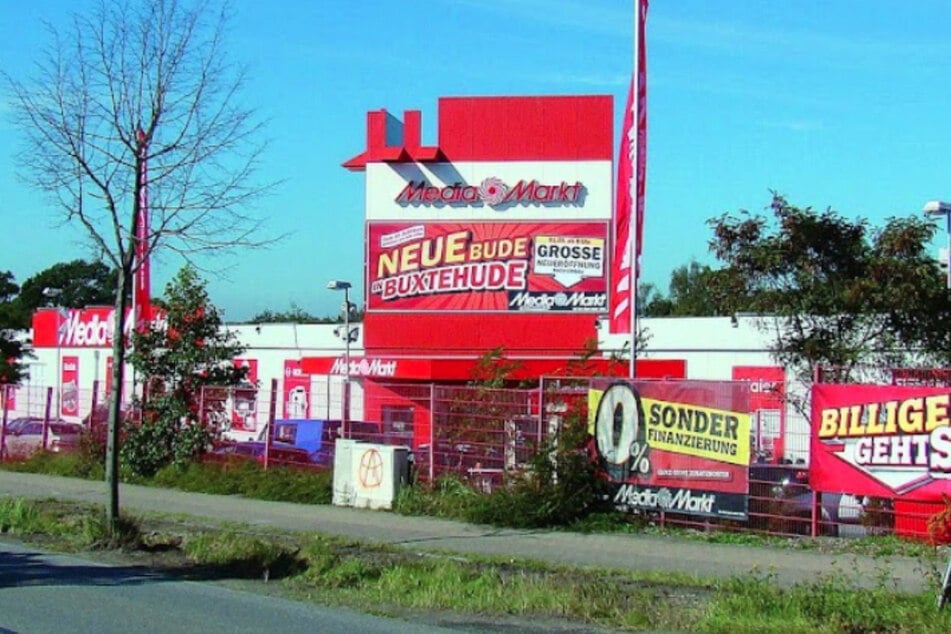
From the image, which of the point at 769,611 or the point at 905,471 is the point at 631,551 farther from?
the point at 769,611

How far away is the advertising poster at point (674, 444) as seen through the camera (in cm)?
1489

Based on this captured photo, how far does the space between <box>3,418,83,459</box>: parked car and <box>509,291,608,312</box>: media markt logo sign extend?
12.5 meters

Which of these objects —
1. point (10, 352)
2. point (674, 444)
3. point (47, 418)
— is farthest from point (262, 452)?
point (10, 352)

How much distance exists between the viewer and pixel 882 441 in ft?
44.6

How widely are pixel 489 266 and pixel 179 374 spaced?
39.5 ft

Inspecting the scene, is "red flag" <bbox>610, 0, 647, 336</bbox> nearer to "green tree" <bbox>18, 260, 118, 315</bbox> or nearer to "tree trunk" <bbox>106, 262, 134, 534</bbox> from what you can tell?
"tree trunk" <bbox>106, 262, 134, 534</bbox>

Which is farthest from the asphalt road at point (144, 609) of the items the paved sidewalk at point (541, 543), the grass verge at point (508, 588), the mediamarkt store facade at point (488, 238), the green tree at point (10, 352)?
the green tree at point (10, 352)

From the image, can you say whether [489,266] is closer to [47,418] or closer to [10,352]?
[47,418]

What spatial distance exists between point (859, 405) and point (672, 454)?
262 cm

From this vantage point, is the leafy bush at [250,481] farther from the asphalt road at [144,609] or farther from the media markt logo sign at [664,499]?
the asphalt road at [144,609]

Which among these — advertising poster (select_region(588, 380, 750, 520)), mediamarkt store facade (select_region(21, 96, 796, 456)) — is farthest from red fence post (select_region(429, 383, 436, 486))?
mediamarkt store facade (select_region(21, 96, 796, 456))

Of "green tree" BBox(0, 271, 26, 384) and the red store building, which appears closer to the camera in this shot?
the red store building

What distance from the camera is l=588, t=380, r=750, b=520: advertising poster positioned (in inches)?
586

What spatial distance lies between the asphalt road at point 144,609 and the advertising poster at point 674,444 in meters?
6.28
